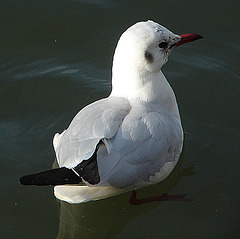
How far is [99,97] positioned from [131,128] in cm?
170

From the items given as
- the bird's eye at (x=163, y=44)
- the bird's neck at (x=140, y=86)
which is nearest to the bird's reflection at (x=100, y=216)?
the bird's neck at (x=140, y=86)

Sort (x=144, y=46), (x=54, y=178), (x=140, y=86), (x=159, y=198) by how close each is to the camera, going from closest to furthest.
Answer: (x=54, y=178) < (x=144, y=46) < (x=140, y=86) < (x=159, y=198)

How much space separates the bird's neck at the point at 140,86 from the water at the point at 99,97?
0.89 metres

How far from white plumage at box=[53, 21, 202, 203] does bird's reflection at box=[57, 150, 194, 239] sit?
36 cm

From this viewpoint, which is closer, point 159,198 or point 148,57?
point 148,57

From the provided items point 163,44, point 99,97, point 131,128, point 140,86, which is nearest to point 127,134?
point 131,128

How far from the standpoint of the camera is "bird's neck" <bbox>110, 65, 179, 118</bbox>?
4625mm

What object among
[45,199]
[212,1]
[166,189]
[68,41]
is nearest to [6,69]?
[68,41]

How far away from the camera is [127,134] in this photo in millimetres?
4242

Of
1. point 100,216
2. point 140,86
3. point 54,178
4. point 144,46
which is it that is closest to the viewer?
point 54,178

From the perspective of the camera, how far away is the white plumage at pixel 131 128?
4.17 metres

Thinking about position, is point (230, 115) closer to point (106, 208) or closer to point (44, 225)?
point (106, 208)

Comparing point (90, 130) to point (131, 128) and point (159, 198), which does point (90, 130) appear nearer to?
point (131, 128)

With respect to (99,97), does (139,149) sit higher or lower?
higher
